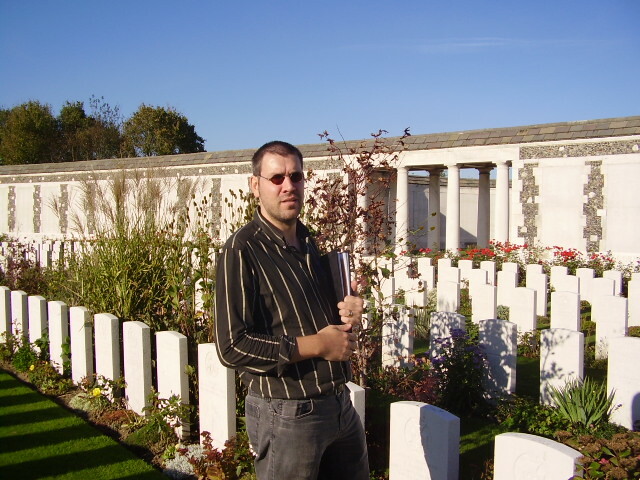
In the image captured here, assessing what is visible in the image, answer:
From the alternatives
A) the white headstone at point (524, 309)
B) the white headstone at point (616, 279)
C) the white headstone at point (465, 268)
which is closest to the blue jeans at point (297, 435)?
the white headstone at point (524, 309)

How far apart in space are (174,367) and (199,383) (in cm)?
35

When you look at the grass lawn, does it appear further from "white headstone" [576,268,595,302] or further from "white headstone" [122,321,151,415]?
"white headstone" [576,268,595,302]

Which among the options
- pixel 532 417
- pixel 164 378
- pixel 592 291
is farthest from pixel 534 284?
pixel 164 378

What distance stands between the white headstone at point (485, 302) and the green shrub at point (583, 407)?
3.08 m

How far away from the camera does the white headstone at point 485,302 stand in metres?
7.34

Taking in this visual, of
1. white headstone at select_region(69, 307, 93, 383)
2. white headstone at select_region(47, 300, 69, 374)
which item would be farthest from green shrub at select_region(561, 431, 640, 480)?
white headstone at select_region(47, 300, 69, 374)

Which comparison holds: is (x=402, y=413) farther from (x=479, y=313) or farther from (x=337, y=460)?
(x=479, y=313)

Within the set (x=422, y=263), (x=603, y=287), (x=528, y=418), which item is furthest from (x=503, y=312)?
(x=528, y=418)

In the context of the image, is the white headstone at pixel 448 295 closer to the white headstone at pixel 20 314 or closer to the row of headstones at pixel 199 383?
the row of headstones at pixel 199 383

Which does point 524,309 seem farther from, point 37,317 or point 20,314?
point 20,314

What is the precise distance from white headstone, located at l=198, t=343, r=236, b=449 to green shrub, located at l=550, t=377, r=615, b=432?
2309 millimetres

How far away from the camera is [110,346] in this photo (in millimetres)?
4926

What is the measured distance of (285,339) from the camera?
2012 millimetres

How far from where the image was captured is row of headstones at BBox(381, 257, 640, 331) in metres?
7.26
